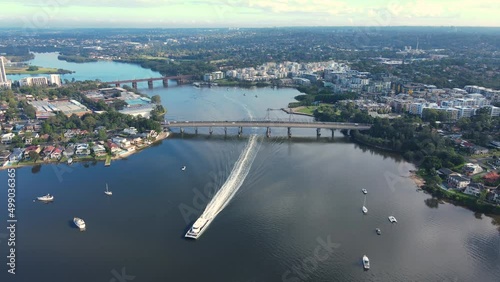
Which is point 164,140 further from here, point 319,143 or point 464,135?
point 464,135

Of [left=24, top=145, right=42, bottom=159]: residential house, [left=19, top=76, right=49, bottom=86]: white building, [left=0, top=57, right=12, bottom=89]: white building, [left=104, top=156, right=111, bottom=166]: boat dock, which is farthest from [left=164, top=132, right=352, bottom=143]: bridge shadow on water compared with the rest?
[left=0, top=57, right=12, bottom=89]: white building

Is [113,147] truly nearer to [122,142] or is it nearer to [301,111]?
[122,142]

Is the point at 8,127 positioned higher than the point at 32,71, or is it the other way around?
the point at 32,71

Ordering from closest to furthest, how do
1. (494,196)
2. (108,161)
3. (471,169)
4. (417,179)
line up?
1. (494,196)
2. (471,169)
3. (417,179)
4. (108,161)

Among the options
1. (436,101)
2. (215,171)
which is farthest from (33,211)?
(436,101)

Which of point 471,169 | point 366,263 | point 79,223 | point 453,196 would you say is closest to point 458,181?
point 453,196

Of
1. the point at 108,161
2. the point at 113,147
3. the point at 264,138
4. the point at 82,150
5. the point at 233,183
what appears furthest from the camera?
the point at 264,138
